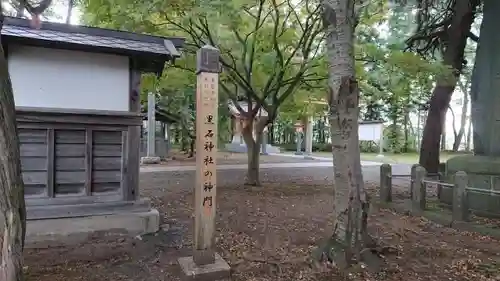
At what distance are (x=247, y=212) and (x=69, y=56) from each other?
397 centimetres

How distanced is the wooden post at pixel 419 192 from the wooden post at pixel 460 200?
2.85 feet

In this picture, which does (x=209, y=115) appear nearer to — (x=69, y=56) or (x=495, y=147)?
(x=69, y=56)

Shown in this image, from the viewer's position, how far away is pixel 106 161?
5.37m

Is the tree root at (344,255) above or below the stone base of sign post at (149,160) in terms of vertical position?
below

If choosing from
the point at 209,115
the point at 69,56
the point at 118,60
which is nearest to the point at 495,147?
the point at 209,115

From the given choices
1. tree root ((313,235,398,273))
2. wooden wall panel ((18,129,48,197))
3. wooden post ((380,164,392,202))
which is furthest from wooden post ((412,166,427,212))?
wooden wall panel ((18,129,48,197))

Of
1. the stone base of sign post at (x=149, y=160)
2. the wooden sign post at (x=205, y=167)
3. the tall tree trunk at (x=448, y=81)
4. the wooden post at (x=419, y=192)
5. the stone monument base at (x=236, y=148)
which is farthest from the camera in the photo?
the stone monument base at (x=236, y=148)

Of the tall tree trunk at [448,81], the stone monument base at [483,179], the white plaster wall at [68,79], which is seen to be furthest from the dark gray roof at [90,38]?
the tall tree trunk at [448,81]

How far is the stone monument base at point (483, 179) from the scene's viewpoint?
6176mm

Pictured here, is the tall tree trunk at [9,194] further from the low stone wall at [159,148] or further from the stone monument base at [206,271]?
the low stone wall at [159,148]

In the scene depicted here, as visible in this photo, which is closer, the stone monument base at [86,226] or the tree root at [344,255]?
the tree root at [344,255]

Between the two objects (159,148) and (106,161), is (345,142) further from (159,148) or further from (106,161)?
(159,148)

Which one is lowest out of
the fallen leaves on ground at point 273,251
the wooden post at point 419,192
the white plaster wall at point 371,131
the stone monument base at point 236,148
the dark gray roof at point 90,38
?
the fallen leaves on ground at point 273,251

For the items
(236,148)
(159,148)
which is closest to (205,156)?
(159,148)
